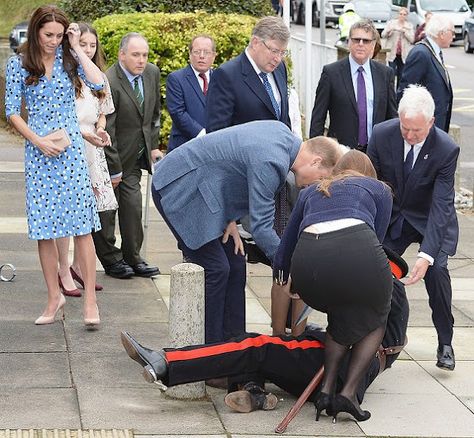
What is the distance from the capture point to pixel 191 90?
33.0ft

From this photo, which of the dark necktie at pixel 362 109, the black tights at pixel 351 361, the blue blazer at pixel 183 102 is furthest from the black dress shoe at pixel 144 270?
the black tights at pixel 351 361

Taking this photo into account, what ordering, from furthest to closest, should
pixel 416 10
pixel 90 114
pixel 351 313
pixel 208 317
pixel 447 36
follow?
pixel 416 10 < pixel 447 36 < pixel 90 114 < pixel 208 317 < pixel 351 313

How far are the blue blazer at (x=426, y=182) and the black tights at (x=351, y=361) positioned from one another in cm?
95

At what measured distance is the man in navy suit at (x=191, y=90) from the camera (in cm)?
996

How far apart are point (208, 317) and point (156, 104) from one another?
3.06 m

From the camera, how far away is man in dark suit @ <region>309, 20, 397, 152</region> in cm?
969

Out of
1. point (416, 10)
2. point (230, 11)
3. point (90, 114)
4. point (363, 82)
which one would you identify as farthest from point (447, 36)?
point (416, 10)

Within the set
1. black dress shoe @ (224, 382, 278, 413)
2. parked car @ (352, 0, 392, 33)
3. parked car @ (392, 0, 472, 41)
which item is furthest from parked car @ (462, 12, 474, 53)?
black dress shoe @ (224, 382, 278, 413)

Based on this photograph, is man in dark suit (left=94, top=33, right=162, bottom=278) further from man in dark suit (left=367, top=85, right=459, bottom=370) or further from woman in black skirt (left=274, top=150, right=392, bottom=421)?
woman in black skirt (left=274, top=150, right=392, bottom=421)

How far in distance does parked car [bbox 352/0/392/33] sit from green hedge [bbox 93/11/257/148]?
69.2ft

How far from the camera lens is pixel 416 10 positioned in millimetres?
36156

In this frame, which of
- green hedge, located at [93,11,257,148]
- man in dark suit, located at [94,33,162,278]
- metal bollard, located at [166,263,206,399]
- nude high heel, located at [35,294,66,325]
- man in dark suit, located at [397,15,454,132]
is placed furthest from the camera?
green hedge, located at [93,11,257,148]

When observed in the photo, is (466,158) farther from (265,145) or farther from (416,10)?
(416,10)

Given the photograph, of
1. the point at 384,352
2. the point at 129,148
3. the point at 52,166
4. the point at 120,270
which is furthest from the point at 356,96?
the point at 384,352
